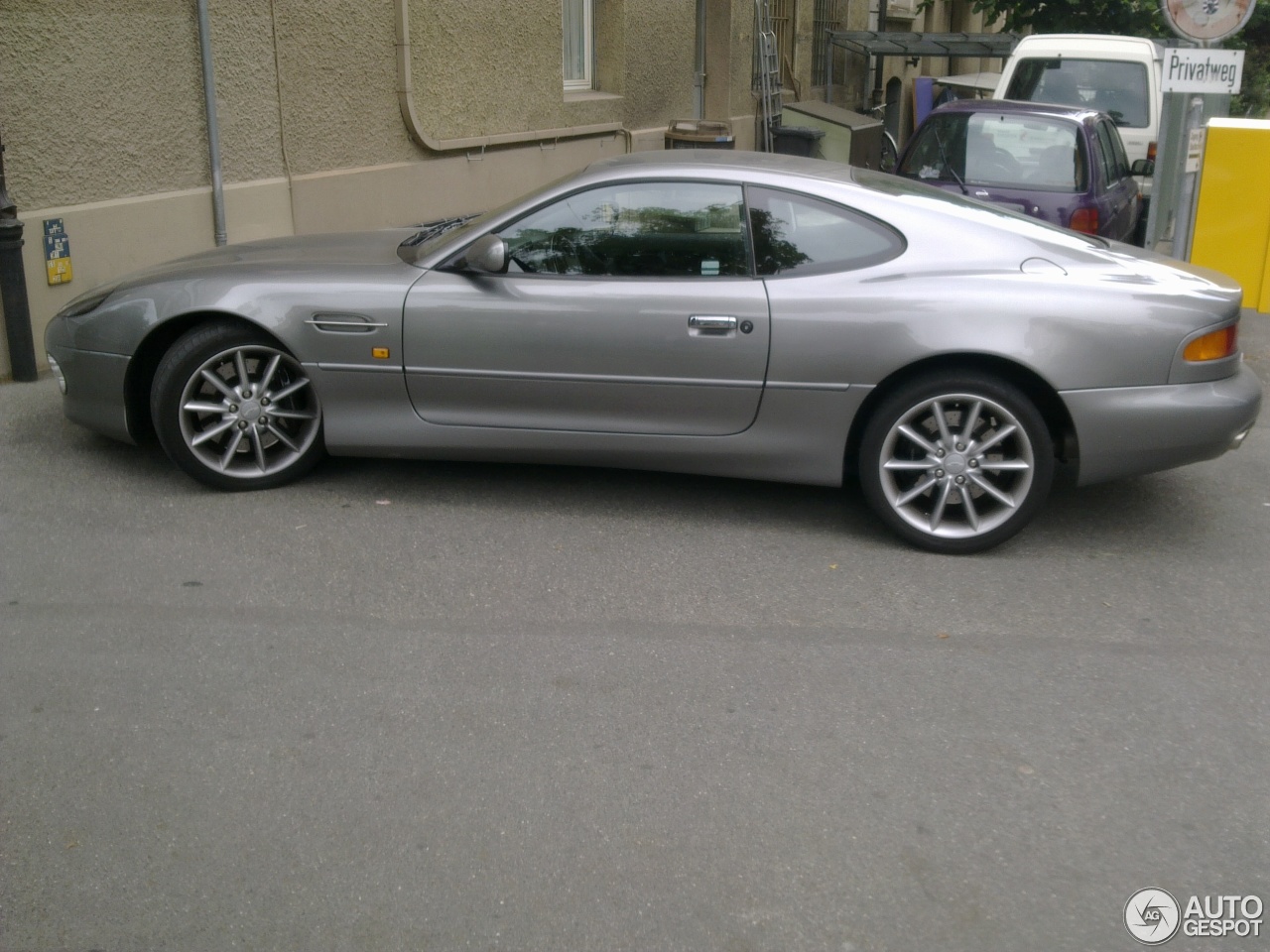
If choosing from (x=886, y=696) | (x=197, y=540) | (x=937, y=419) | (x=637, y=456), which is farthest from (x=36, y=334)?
(x=886, y=696)

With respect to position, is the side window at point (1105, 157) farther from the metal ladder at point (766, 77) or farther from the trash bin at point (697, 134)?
the metal ladder at point (766, 77)

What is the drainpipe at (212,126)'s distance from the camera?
28.7 ft

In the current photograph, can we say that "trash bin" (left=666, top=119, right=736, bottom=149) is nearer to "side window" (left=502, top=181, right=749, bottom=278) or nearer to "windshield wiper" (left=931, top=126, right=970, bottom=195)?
"windshield wiper" (left=931, top=126, right=970, bottom=195)

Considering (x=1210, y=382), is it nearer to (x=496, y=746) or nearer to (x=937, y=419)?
(x=937, y=419)

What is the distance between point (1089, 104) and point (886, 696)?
473 inches

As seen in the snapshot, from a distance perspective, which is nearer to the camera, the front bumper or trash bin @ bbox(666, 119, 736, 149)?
the front bumper

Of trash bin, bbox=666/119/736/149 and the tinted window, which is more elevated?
the tinted window

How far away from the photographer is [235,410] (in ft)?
18.6

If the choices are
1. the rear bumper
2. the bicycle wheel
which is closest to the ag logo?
the rear bumper

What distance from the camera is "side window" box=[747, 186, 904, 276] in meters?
5.41

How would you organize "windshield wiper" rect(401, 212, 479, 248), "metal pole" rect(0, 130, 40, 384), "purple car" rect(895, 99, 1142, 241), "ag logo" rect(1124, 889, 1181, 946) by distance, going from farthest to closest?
"purple car" rect(895, 99, 1142, 241) → "metal pole" rect(0, 130, 40, 384) → "windshield wiper" rect(401, 212, 479, 248) → "ag logo" rect(1124, 889, 1181, 946)

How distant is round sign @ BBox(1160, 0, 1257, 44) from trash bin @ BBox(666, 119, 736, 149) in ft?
20.8

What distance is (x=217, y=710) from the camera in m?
3.97

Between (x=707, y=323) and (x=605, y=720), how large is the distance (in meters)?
1.94
